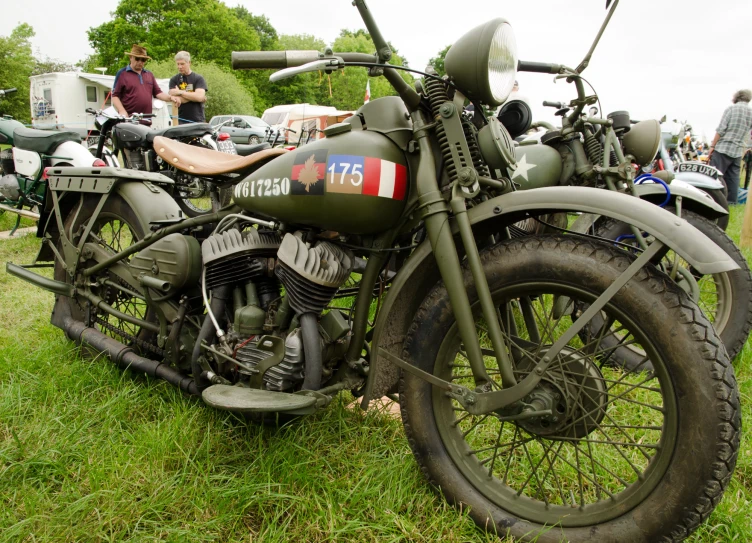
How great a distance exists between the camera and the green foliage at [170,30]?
3881 centimetres

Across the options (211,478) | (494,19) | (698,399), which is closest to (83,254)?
(211,478)

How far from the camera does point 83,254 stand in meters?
2.69

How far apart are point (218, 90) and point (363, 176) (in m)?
35.8

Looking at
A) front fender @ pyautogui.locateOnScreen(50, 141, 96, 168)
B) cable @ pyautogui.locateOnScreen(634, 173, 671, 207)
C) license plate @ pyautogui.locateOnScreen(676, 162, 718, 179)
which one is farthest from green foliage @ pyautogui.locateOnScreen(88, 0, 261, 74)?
cable @ pyautogui.locateOnScreen(634, 173, 671, 207)

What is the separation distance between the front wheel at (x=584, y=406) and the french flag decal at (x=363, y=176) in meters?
0.38

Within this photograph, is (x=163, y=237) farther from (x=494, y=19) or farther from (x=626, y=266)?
(x=626, y=266)

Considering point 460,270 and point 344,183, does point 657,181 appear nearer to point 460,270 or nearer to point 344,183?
point 460,270

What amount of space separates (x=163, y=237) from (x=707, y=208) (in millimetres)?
2859

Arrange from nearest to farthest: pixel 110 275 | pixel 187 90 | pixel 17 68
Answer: pixel 110 275
pixel 187 90
pixel 17 68

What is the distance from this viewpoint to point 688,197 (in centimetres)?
292

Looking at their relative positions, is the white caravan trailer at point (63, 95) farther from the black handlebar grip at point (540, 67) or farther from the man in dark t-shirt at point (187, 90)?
the black handlebar grip at point (540, 67)

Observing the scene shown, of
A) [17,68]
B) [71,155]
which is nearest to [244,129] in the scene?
[71,155]

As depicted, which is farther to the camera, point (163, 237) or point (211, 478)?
point (163, 237)

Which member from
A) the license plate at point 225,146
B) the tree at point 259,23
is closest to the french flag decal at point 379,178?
the license plate at point 225,146
